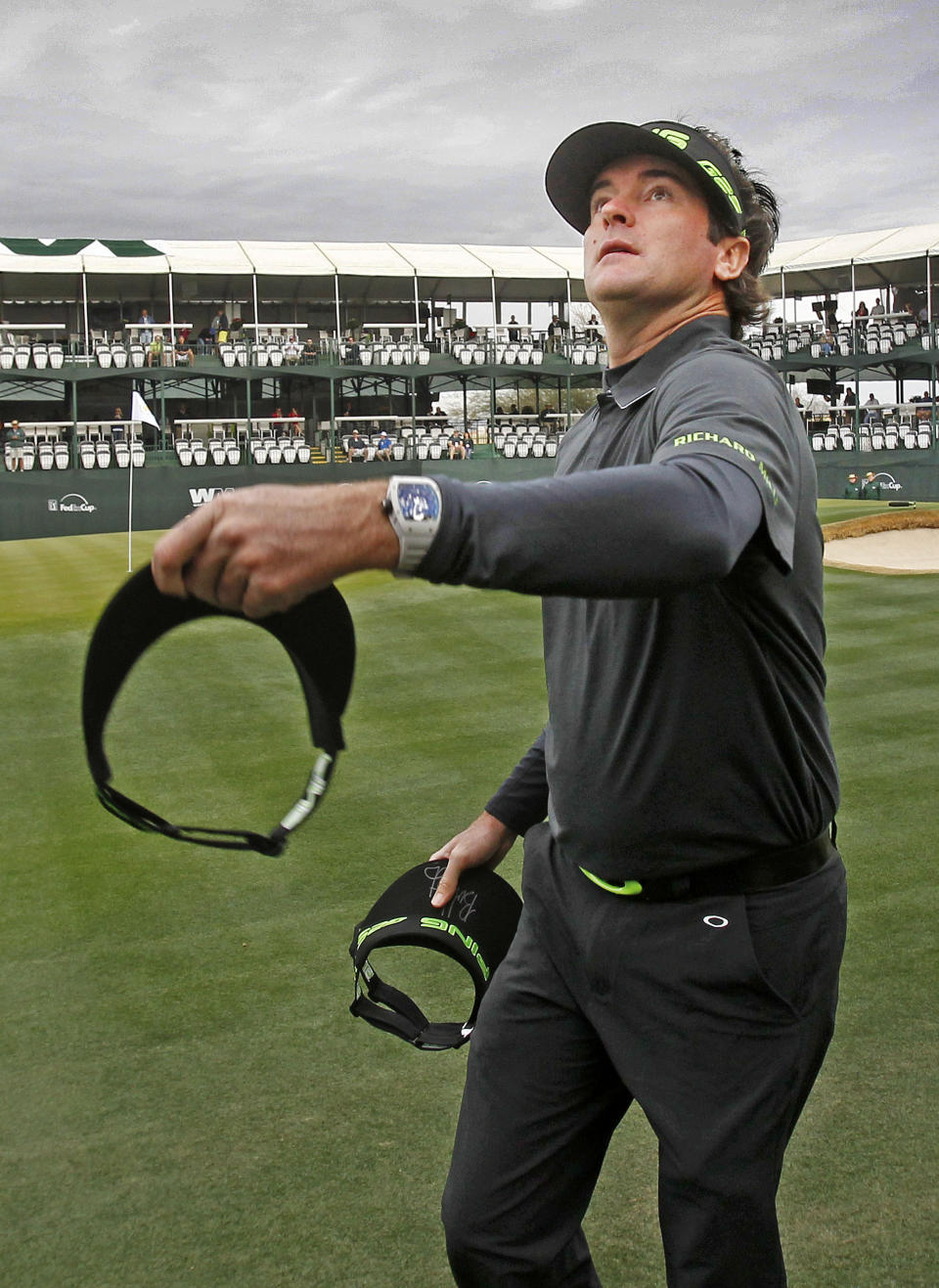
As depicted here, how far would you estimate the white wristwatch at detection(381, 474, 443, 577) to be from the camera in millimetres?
1630

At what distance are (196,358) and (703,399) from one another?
1875 inches

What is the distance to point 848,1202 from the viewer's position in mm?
3764

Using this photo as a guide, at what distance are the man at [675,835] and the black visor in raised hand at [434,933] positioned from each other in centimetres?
41

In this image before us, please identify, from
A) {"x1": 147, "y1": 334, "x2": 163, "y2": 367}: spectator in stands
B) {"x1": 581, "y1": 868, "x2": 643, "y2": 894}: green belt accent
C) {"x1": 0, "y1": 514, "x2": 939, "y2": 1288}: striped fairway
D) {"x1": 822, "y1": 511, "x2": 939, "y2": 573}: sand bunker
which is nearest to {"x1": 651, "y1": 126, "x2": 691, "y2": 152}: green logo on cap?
{"x1": 581, "y1": 868, "x2": 643, "y2": 894}: green belt accent

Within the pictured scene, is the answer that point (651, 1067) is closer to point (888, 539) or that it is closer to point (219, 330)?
point (888, 539)

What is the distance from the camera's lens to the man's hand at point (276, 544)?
1617mm

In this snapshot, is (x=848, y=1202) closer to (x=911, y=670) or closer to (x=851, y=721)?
(x=851, y=721)

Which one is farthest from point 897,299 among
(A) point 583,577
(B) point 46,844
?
(A) point 583,577

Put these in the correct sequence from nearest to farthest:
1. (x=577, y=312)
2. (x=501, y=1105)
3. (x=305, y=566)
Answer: (x=305, y=566) < (x=501, y=1105) < (x=577, y=312)

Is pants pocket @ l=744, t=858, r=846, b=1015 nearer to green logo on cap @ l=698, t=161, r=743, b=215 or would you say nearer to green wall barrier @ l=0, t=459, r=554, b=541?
green logo on cap @ l=698, t=161, r=743, b=215

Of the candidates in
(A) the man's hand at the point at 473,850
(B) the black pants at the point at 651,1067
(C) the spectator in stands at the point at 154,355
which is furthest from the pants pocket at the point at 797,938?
(C) the spectator in stands at the point at 154,355

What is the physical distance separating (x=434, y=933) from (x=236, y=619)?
5.14 ft

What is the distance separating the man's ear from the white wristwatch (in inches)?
51.8

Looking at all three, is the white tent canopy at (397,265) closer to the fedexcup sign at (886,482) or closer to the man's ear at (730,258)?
the fedexcup sign at (886,482)
